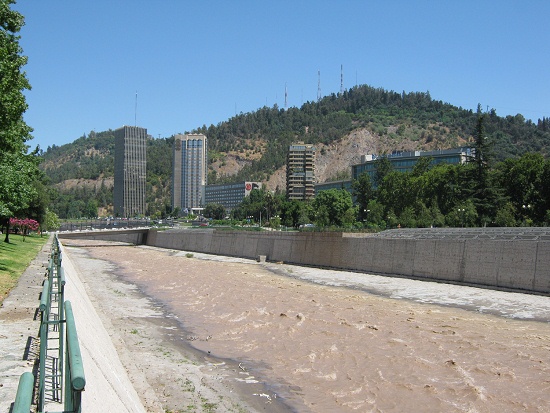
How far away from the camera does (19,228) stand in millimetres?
86500

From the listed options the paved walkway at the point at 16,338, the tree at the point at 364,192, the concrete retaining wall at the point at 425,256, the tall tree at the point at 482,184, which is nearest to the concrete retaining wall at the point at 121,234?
the concrete retaining wall at the point at 425,256

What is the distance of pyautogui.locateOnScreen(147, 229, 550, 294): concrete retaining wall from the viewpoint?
33.6 meters

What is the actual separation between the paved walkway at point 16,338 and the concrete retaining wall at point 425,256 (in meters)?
25.0

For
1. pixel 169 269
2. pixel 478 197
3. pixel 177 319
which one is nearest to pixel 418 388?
pixel 177 319

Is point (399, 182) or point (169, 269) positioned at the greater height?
point (399, 182)

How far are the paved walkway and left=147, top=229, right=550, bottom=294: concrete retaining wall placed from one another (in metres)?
25.0

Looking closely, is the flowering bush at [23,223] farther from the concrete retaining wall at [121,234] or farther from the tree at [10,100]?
the tree at [10,100]

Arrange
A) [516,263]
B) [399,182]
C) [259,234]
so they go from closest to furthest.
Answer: [516,263], [259,234], [399,182]

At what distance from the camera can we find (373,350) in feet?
66.2

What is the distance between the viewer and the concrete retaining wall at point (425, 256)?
110 ft

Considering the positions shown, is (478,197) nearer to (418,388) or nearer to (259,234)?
(259,234)

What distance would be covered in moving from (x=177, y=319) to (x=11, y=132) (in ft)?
36.6

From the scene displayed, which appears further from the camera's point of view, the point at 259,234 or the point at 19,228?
the point at 19,228

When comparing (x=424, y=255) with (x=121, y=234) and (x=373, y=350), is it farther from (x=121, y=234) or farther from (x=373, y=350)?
(x=121, y=234)
